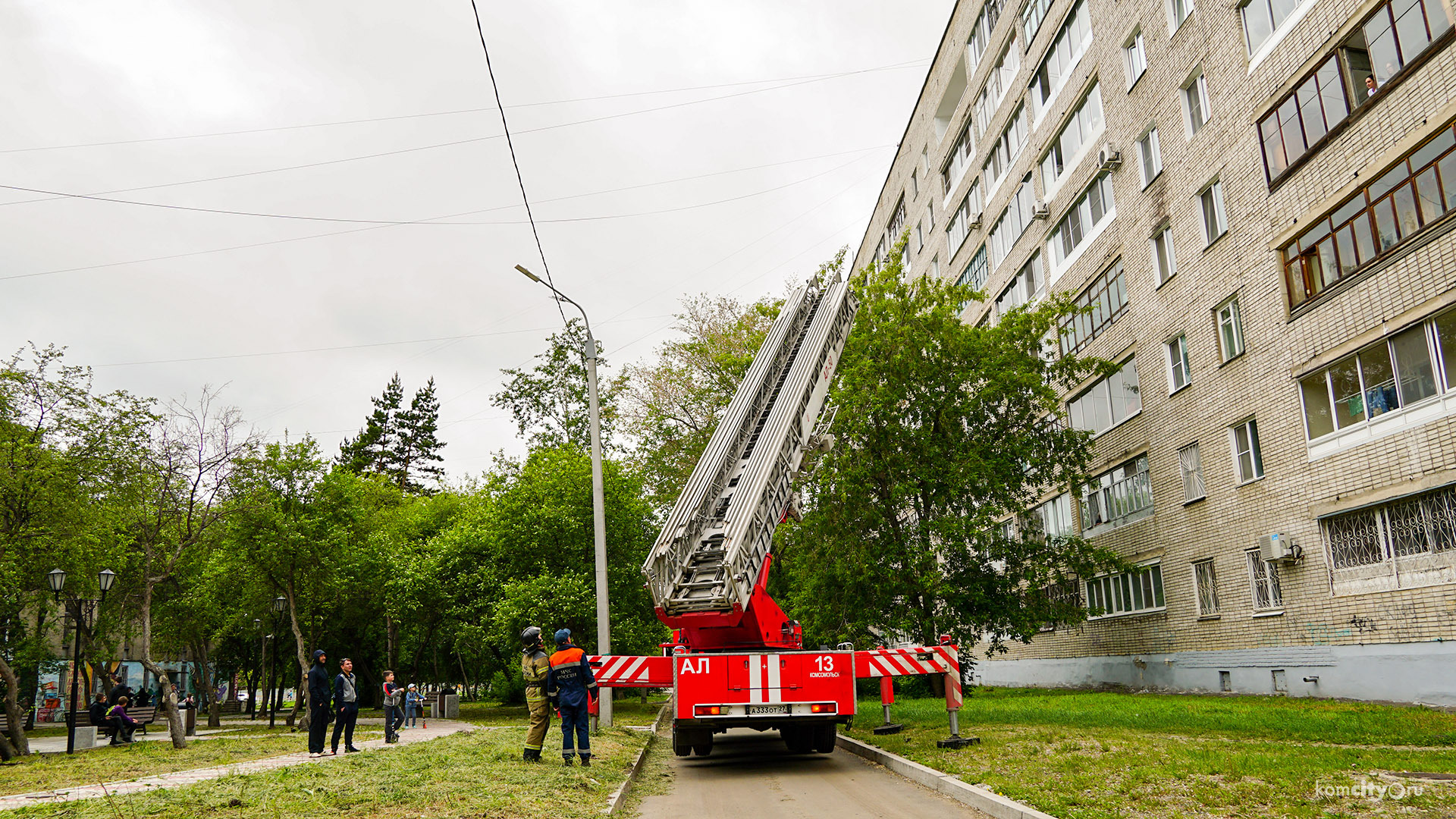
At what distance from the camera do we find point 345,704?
1505cm

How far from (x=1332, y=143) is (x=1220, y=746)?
10.4 metres

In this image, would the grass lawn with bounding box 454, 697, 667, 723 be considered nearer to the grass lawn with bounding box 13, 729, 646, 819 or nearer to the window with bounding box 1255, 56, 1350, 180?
the grass lawn with bounding box 13, 729, 646, 819

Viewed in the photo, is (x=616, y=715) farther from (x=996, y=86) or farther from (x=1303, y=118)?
(x=996, y=86)

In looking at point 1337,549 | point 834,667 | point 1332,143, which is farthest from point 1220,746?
point 1332,143

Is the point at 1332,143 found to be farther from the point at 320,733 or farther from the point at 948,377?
the point at 320,733

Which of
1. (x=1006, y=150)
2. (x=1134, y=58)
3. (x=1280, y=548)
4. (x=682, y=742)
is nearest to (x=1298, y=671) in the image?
(x=1280, y=548)

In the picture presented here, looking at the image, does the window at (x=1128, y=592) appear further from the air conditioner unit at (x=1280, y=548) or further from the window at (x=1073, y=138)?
the window at (x=1073, y=138)

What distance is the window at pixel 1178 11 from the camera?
20.2 m

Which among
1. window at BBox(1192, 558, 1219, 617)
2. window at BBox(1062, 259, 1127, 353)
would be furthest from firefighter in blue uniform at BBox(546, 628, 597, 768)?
window at BBox(1062, 259, 1127, 353)

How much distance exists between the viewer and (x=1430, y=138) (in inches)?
519

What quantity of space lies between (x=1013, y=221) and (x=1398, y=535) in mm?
18330

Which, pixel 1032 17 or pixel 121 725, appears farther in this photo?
pixel 1032 17

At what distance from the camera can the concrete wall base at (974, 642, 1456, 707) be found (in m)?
13.5

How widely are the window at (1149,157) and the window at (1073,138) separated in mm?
2352
